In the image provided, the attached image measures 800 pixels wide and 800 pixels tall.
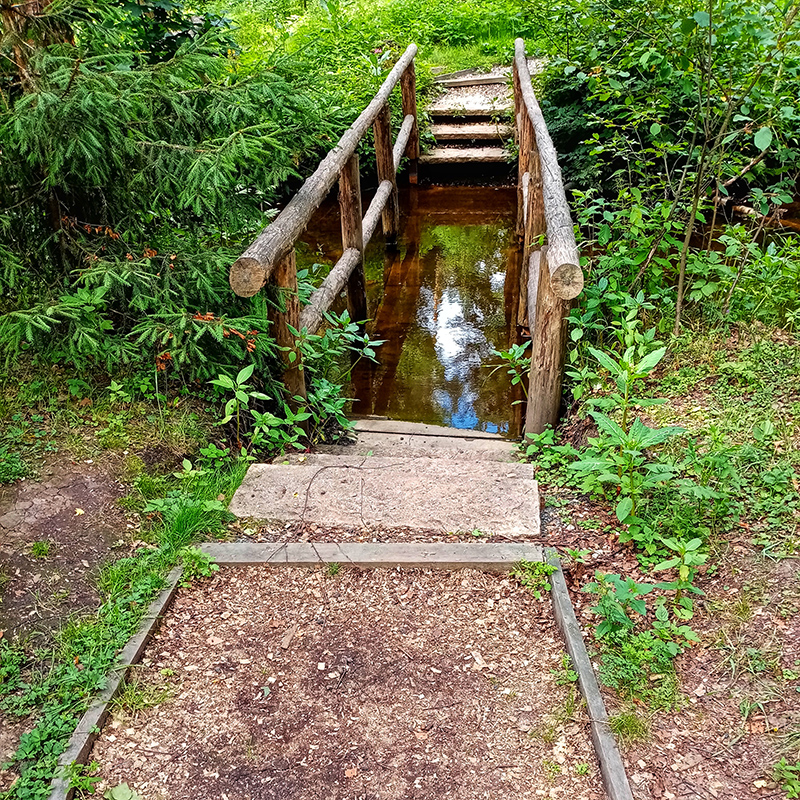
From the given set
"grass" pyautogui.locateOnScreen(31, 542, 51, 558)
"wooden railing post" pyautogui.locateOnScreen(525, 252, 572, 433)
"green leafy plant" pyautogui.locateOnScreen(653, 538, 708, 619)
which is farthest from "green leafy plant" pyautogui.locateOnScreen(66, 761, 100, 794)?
"wooden railing post" pyautogui.locateOnScreen(525, 252, 572, 433)

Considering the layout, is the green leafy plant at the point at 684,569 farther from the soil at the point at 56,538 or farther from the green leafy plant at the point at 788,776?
the soil at the point at 56,538

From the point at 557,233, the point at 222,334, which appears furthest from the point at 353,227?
the point at 222,334

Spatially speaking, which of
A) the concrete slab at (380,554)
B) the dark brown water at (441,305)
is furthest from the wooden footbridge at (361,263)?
the concrete slab at (380,554)

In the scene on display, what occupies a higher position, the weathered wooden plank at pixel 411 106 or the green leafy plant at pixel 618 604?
the weathered wooden plank at pixel 411 106

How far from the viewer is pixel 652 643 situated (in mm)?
2641

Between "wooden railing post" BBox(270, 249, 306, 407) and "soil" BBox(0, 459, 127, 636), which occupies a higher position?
"wooden railing post" BBox(270, 249, 306, 407)

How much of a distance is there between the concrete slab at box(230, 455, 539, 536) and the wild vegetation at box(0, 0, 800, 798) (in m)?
0.22

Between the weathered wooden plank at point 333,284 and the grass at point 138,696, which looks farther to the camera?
the weathered wooden plank at point 333,284

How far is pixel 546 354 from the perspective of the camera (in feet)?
12.9

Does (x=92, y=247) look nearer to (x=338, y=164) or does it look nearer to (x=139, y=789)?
(x=338, y=164)

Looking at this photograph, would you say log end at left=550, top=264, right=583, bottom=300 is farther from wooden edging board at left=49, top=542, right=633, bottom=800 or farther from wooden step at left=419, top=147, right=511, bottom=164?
wooden step at left=419, top=147, right=511, bottom=164

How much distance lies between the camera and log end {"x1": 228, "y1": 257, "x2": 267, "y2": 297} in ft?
11.3

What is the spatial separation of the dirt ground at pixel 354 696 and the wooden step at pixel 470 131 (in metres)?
7.74

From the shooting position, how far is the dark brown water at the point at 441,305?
18.7 feet
